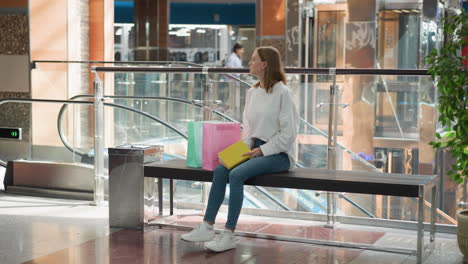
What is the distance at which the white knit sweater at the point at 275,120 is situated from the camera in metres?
4.53

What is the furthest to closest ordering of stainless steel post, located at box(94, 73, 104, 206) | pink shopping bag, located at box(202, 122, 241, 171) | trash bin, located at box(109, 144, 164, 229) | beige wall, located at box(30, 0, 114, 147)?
1. beige wall, located at box(30, 0, 114, 147)
2. stainless steel post, located at box(94, 73, 104, 206)
3. trash bin, located at box(109, 144, 164, 229)
4. pink shopping bag, located at box(202, 122, 241, 171)

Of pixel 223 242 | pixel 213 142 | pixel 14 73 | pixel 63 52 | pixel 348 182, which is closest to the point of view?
pixel 348 182

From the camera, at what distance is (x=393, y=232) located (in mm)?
5070

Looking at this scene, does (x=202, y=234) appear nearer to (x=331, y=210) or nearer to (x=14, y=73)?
(x=331, y=210)

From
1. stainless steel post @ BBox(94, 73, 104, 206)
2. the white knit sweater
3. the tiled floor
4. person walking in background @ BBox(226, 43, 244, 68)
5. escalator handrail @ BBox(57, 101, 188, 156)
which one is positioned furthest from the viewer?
person walking in background @ BBox(226, 43, 244, 68)

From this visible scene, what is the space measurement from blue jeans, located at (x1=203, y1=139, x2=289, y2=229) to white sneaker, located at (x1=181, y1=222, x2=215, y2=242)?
0.05 meters

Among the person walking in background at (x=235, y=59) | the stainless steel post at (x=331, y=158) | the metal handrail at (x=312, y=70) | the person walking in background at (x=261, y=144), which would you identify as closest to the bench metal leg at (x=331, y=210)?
the stainless steel post at (x=331, y=158)

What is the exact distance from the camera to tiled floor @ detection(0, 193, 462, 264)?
428 cm

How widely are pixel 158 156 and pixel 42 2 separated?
176 inches

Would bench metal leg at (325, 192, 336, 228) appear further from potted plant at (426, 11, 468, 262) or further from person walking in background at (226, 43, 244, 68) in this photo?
person walking in background at (226, 43, 244, 68)

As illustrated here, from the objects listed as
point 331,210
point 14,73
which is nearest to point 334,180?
point 331,210

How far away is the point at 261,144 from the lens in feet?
15.2

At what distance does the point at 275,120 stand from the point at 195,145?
0.61m

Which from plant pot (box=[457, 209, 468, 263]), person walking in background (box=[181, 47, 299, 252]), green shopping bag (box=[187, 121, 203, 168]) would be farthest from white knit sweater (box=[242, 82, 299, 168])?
plant pot (box=[457, 209, 468, 263])
